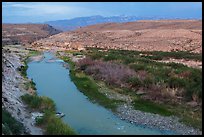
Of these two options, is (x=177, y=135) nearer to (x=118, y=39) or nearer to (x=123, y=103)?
(x=123, y=103)

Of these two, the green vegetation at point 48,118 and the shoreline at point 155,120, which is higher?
the green vegetation at point 48,118

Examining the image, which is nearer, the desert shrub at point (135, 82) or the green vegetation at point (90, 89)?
the green vegetation at point (90, 89)

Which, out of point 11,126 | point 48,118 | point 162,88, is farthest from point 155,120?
point 11,126

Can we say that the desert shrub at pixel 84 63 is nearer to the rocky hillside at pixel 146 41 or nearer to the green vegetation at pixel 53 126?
the green vegetation at pixel 53 126

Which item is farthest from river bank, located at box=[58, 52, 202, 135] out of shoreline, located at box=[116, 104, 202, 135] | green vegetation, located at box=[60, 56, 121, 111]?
green vegetation, located at box=[60, 56, 121, 111]

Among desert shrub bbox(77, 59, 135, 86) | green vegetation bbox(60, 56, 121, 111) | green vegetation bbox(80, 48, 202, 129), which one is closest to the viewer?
green vegetation bbox(80, 48, 202, 129)

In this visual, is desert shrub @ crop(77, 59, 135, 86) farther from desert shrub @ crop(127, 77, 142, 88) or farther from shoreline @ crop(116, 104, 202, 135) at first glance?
shoreline @ crop(116, 104, 202, 135)

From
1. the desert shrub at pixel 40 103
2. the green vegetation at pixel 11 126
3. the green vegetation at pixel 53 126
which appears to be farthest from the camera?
the desert shrub at pixel 40 103

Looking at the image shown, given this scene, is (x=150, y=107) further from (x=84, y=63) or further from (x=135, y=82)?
(x=84, y=63)

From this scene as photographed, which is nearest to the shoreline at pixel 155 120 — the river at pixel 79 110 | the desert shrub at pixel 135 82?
the river at pixel 79 110
